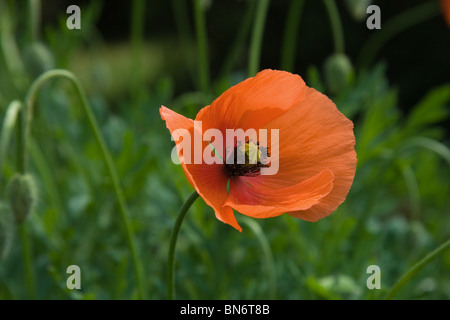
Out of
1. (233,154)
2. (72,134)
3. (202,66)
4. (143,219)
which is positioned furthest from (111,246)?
(233,154)

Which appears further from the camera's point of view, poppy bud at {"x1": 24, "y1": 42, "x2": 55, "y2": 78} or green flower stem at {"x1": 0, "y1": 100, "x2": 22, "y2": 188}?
poppy bud at {"x1": 24, "y1": 42, "x2": 55, "y2": 78}

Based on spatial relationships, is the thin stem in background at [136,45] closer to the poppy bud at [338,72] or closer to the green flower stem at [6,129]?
the poppy bud at [338,72]

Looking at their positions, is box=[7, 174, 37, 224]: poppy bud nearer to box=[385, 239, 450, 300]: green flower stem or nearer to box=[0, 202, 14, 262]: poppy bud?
box=[0, 202, 14, 262]: poppy bud

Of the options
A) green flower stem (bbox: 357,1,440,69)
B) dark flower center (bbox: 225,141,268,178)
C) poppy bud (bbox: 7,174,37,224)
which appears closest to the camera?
dark flower center (bbox: 225,141,268,178)

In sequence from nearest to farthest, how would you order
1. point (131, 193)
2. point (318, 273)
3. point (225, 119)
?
1. point (225, 119)
2. point (318, 273)
3. point (131, 193)

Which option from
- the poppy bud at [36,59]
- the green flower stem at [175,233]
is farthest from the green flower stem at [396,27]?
the green flower stem at [175,233]

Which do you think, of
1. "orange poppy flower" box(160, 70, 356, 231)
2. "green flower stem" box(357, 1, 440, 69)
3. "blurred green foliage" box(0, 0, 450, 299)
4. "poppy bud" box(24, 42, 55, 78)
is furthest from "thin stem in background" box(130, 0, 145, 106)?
"green flower stem" box(357, 1, 440, 69)

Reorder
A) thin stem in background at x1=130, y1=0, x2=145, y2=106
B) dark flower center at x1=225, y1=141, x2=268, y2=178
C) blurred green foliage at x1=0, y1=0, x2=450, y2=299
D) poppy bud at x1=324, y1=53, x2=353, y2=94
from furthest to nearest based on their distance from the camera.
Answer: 1. thin stem in background at x1=130, y1=0, x2=145, y2=106
2. poppy bud at x1=324, y1=53, x2=353, y2=94
3. blurred green foliage at x1=0, y1=0, x2=450, y2=299
4. dark flower center at x1=225, y1=141, x2=268, y2=178
